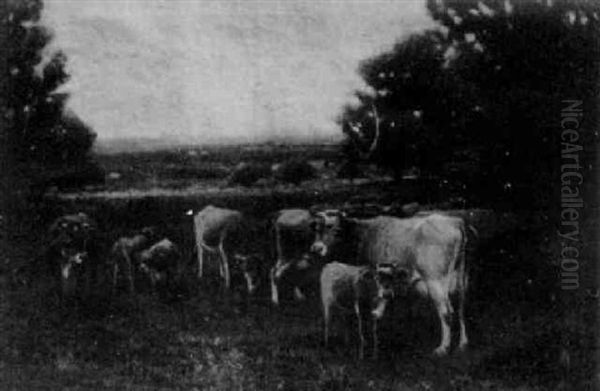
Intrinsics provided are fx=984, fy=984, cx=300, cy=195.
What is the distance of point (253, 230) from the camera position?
19.5ft

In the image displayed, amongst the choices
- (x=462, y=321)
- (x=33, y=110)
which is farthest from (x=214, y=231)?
(x=462, y=321)

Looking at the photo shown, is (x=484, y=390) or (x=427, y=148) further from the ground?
(x=427, y=148)

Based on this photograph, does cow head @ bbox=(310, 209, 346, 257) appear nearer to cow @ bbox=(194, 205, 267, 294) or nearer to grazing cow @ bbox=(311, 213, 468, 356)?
grazing cow @ bbox=(311, 213, 468, 356)

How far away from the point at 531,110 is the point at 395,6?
1015 millimetres

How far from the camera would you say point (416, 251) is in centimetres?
582

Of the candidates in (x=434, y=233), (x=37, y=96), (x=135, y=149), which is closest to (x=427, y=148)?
(x=434, y=233)

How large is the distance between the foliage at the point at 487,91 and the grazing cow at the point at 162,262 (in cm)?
127

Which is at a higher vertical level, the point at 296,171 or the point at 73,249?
the point at 296,171

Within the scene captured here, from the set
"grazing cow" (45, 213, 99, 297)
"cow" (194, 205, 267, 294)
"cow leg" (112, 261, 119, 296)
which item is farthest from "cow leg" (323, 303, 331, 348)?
"grazing cow" (45, 213, 99, 297)

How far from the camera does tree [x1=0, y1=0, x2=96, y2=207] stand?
5.86 metres

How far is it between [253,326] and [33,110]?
186 centimetres

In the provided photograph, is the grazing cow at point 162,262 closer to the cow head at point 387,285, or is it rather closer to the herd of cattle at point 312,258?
the herd of cattle at point 312,258

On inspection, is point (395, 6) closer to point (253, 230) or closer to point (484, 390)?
point (253, 230)

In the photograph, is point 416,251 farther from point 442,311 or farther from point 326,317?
Answer: point 326,317
